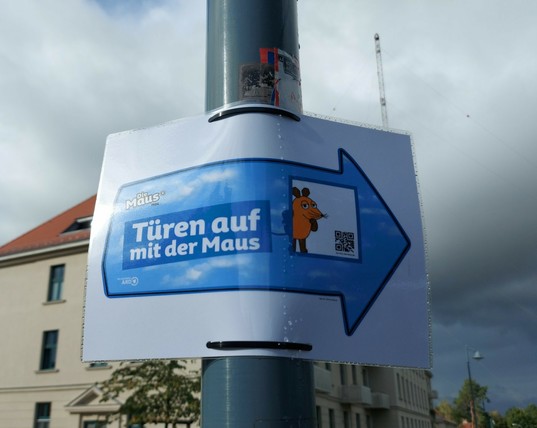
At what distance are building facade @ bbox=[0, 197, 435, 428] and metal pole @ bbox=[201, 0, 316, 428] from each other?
76.5ft

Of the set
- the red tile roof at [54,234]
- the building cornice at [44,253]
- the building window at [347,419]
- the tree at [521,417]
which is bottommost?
the tree at [521,417]

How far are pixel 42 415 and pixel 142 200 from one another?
2793 cm

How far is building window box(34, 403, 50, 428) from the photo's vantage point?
96.4 feet

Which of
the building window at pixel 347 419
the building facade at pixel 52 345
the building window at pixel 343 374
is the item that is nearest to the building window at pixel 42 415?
the building facade at pixel 52 345

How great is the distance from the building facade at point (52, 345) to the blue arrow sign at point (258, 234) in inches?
901

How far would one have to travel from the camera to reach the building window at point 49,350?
98.1 feet

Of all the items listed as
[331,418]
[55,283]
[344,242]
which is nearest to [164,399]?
[55,283]

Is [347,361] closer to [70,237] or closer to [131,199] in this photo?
[131,199]

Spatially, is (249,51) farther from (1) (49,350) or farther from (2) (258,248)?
(1) (49,350)

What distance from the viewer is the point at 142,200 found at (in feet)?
17.1

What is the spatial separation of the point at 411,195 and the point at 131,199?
238 cm

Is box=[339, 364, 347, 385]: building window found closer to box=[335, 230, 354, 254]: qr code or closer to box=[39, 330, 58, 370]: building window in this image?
box=[39, 330, 58, 370]: building window

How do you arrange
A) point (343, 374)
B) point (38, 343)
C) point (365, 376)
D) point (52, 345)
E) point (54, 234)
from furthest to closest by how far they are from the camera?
1. point (365, 376)
2. point (343, 374)
3. point (54, 234)
4. point (38, 343)
5. point (52, 345)

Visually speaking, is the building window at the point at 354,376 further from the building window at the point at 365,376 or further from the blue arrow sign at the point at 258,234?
the blue arrow sign at the point at 258,234
